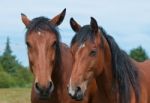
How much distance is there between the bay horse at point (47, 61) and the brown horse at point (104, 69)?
44cm

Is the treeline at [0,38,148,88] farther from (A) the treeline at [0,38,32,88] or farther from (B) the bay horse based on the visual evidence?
(B) the bay horse

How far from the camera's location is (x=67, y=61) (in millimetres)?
8508

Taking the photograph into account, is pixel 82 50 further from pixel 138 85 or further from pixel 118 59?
pixel 138 85

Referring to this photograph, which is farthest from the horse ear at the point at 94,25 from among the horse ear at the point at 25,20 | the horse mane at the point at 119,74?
the horse ear at the point at 25,20

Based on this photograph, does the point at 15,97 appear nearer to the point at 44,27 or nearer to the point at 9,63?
the point at 44,27

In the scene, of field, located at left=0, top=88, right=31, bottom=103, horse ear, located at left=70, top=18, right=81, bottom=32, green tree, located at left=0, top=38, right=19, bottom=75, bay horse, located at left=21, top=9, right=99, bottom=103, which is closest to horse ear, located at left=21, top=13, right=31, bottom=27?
bay horse, located at left=21, top=9, right=99, bottom=103

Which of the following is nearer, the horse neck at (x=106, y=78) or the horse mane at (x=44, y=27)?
the horse neck at (x=106, y=78)


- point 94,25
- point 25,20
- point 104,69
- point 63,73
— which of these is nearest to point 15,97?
point 63,73

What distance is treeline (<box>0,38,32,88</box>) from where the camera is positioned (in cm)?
3468

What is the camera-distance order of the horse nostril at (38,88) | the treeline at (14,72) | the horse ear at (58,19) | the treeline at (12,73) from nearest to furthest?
the horse nostril at (38,88) < the horse ear at (58,19) < the treeline at (14,72) < the treeline at (12,73)

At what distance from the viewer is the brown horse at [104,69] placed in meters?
6.81

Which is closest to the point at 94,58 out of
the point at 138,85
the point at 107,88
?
the point at 107,88

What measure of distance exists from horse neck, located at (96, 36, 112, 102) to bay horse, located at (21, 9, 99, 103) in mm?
483

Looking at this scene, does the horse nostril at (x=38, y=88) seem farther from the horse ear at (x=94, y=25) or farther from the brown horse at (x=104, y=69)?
the horse ear at (x=94, y=25)
